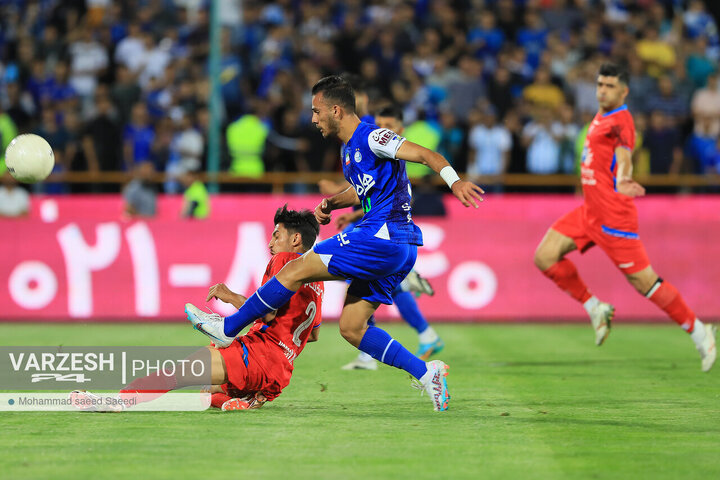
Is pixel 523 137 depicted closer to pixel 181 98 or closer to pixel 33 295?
pixel 181 98

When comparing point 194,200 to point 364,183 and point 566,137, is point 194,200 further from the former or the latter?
point 364,183

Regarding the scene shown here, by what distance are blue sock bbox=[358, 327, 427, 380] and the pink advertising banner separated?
716cm

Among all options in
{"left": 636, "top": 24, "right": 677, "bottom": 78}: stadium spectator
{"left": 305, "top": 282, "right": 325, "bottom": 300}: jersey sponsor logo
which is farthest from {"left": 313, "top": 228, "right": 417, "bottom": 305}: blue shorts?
{"left": 636, "top": 24, "right": 677, "bottom": 78}: stadium spectator

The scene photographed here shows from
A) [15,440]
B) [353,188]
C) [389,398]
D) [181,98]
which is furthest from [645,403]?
[181,98]

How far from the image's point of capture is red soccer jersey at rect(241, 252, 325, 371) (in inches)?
274

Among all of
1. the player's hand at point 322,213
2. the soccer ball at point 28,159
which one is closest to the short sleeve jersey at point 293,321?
the player's hand at point 322,213

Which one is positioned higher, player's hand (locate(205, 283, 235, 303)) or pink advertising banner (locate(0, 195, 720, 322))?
player's hand (locate(205, 283, 235, 303))

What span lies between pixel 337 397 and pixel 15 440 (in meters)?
2.64

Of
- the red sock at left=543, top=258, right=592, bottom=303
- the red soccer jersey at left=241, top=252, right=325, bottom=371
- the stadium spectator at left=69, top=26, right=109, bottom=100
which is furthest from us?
the stadium spectator at left=69, top=26, right=109, bottom=100

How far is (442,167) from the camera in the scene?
6.65 meters

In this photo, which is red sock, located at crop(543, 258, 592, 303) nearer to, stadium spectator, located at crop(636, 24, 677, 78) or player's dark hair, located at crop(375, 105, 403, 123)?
player's dark hair, located at crop(375, 105, 403, 123)

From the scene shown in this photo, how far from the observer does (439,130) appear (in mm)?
17547

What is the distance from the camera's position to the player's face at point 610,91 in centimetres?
985

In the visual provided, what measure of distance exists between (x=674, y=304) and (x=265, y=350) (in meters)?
4.71
